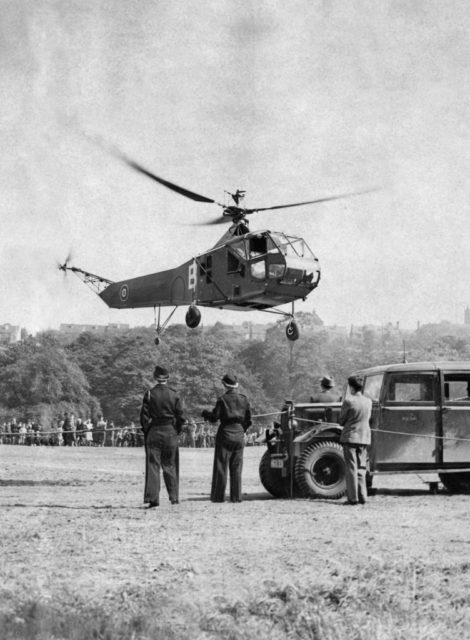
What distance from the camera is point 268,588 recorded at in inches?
257

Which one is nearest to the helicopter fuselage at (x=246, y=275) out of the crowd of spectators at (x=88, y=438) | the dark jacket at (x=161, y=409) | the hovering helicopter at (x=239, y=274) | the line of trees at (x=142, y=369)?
the hovering helicopter at (x=239, y=274)

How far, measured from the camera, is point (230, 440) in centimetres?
1296

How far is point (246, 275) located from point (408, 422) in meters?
9.75

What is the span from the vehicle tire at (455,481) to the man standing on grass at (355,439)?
9.21 feet

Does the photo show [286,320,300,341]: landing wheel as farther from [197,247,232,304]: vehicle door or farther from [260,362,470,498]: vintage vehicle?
[260,362,470,498]: vintage vehicle

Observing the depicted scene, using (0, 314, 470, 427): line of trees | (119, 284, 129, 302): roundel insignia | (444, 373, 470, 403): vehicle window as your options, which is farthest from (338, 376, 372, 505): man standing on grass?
(0, 314, 470, 427): line of trees

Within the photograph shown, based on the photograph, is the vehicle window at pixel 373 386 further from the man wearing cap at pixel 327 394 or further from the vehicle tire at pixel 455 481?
the vehicle tire at pixel 455 481

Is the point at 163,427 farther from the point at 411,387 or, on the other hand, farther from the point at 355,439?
the point at 411,387

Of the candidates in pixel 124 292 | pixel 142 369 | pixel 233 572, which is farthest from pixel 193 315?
pixel 142 369

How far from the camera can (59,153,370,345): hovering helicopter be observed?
22.4 m

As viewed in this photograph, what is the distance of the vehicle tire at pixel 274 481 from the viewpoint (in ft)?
45.4

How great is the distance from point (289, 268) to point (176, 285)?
205 inches

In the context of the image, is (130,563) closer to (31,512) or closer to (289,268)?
(31,512)

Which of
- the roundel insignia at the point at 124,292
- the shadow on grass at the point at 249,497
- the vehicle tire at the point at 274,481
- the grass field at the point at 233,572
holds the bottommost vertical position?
the grass field at the point at 233,572
